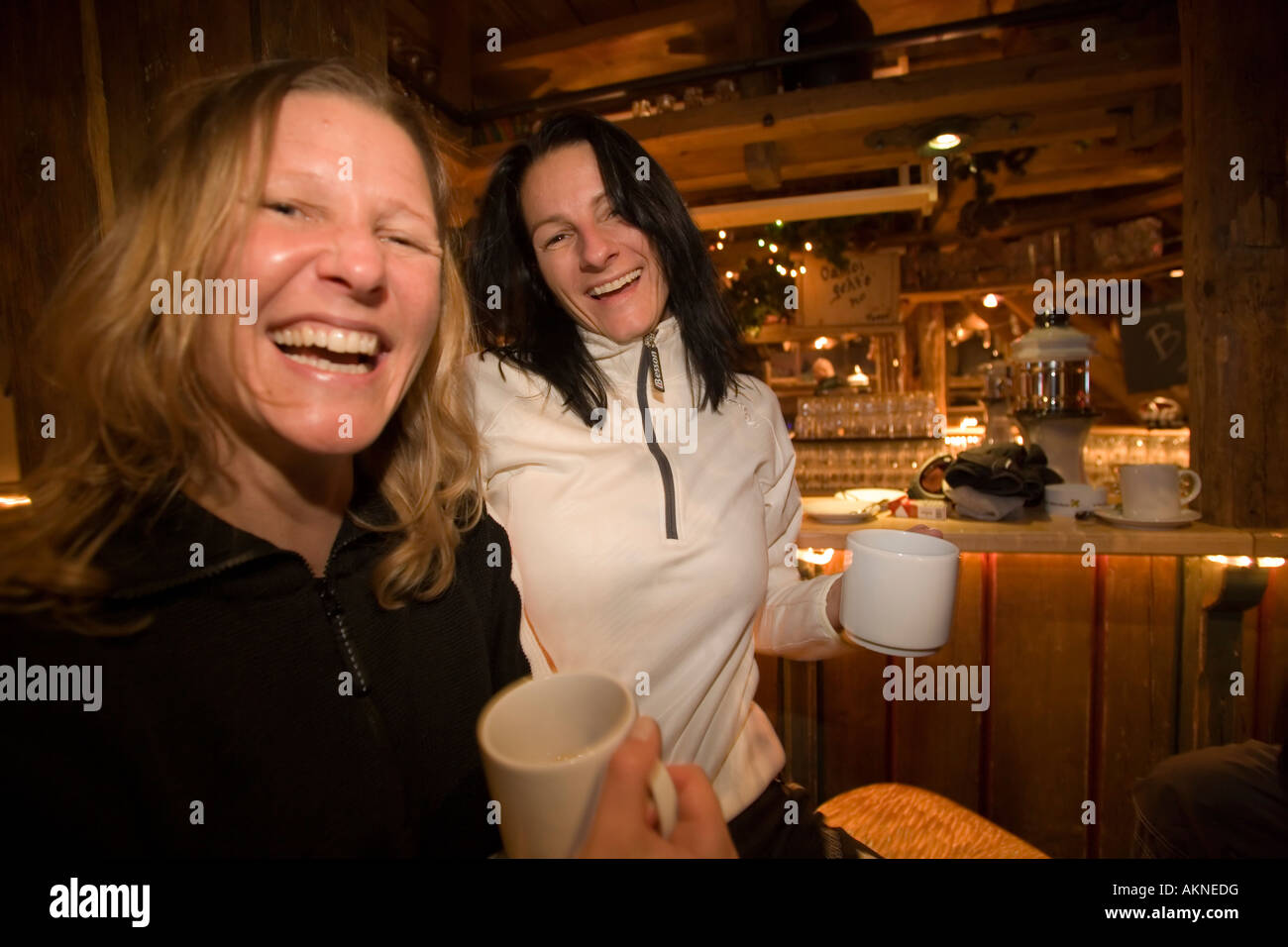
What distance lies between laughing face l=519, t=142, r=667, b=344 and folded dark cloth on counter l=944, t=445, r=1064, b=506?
1.46 meters

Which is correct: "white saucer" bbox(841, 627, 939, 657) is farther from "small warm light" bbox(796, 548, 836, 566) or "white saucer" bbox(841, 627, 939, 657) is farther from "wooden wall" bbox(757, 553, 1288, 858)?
"wooden wall" bbox(757, 553, 1288, 858)

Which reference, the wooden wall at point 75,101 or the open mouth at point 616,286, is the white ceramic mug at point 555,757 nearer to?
the open mouth at point 616,286

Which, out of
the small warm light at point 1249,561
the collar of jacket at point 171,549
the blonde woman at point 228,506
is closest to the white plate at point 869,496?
the small warm light at point 1249,561

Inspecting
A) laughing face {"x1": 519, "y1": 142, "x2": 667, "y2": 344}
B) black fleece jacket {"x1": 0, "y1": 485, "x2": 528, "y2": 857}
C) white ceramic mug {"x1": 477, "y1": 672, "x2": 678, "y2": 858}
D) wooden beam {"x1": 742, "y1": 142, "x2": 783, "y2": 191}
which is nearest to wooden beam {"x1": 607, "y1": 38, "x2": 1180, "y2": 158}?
wooden beam {"x1": 742, "y1": 142, "x2": 783, "y2": 191}

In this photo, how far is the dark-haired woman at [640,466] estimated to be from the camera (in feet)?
4.31

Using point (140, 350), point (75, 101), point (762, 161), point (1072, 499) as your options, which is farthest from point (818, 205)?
point (140, 350)

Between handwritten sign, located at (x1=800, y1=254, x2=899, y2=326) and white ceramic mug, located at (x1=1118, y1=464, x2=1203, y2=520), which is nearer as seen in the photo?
white ceramic mug, located at (x1=1118, y1=464, x2=1203, y2=520)

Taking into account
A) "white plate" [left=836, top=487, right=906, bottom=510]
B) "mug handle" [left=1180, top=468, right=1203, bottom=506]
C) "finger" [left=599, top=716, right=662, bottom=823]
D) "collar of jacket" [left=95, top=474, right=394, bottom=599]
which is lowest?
"finger" [left=599, top=716, right=662, bottom=823]

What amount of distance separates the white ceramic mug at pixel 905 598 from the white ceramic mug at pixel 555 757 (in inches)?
25.5

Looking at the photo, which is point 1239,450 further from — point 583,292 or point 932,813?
point 583,292

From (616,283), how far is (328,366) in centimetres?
75

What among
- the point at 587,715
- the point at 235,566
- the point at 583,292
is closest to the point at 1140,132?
the point at 583,292

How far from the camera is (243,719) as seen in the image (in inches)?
33.6

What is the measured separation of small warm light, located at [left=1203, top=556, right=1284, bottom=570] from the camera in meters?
2.05
